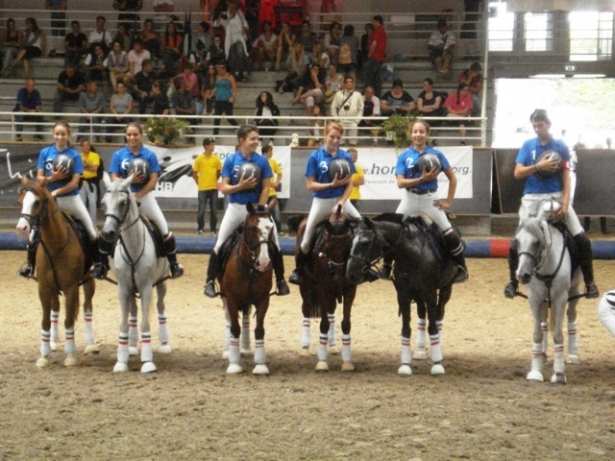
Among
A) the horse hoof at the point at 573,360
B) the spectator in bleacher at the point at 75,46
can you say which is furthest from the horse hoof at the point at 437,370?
the spectator in bleacher at the point at 75,46

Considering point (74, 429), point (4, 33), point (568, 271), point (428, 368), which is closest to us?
point (74, 429)

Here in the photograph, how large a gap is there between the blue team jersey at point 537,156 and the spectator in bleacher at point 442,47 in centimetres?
1529

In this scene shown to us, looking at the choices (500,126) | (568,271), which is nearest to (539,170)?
(568,271)

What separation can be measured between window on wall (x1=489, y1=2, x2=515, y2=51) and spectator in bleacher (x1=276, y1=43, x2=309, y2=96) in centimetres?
508

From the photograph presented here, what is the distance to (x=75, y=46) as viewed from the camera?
85.1ft

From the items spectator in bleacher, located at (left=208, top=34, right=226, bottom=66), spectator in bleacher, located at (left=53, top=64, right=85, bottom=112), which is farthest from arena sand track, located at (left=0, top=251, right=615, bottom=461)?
spectator in bleacher, located at (left=208, top=34, right=226, bottom=66)

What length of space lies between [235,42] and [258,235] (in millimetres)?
16190

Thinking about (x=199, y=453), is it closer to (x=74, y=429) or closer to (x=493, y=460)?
(x=74, y=429)

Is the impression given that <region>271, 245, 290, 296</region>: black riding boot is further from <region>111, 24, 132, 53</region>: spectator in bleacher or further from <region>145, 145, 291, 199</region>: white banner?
<region>111, 24, 132, 53</region>: spectator in bleacher

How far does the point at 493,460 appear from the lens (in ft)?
23.9

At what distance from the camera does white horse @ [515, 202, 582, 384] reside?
945cm

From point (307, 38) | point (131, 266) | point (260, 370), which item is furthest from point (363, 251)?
point (307, 38)

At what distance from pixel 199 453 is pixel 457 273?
4.16 meters

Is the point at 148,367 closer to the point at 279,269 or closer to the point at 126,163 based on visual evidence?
the point at 279,269
